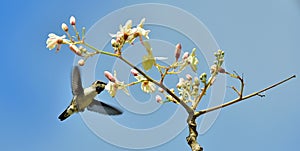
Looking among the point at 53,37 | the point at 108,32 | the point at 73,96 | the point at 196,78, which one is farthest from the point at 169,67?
the point at 73,96

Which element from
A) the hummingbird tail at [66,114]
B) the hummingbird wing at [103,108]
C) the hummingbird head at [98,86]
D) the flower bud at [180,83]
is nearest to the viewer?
the flower bud at [180,83]

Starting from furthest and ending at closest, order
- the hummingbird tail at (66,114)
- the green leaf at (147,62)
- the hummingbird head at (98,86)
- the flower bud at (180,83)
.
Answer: the hummingbird tail at (66,114) < the hummingbird head at (98,86) < the flower bud at (180,83) < the green leaf at (147,62)

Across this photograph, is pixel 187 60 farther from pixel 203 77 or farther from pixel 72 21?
pixel 72 21

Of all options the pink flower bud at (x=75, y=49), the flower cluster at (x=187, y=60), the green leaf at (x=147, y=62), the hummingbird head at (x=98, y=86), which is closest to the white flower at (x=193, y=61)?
the flower cluster at (x=187, y=60)

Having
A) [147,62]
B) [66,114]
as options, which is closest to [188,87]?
[147,62]

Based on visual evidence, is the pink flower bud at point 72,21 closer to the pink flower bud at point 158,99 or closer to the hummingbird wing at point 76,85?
the pink flower bud at point 158,99

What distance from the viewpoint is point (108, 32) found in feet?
3.77

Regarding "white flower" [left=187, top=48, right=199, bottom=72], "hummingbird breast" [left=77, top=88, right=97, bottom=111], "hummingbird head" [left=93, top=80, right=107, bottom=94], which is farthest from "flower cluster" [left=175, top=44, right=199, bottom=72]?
"hummingbird breast" [left=77, top=88, right=97, bottom=111]

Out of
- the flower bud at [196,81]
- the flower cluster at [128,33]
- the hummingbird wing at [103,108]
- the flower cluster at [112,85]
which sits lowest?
the flower cluster at [112,85]

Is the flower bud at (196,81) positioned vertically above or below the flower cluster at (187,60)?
below

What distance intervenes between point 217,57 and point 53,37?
470 mm

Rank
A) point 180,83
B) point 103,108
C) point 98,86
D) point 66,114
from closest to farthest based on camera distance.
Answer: point 180,83 → point 98,86 → point 103,108 → point 66,114

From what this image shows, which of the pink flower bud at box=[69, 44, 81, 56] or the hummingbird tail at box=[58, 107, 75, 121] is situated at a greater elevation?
the hummingbird tail at box=[58, 107, 75, 121]

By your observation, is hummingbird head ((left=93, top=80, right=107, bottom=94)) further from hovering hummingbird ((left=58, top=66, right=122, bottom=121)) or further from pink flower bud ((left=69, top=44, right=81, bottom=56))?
pink flower bud ((left=69, top=44, right=81, bottom=56))
